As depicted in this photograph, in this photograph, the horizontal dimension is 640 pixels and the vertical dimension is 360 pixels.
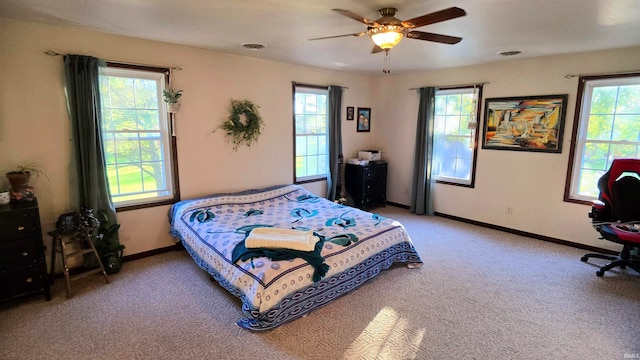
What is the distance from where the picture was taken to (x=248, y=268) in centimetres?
247

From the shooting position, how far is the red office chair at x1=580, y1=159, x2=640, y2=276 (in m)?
3.24

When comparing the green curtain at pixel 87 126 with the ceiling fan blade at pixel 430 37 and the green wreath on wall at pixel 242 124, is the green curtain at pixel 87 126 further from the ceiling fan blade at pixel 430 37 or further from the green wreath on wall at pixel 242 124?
the ceiling fan blade at pixel 430 37

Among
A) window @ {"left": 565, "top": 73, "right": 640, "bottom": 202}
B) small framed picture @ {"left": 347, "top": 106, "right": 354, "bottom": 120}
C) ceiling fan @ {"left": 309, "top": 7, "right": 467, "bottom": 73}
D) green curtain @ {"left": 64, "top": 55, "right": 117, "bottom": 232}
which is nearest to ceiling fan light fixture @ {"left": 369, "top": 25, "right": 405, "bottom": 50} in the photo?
ceiling fan @ {"left": 309, "top": 7, "right": 467, "bottom": 73}

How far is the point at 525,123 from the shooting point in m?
4.24

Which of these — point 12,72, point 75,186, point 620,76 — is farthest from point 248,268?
point 620,76

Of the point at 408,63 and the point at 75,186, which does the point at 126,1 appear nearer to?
the point at 75,186

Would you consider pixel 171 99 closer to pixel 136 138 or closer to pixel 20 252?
pixel 136 138

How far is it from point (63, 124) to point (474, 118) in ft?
16.5

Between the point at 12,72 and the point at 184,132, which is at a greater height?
the point at 12,72

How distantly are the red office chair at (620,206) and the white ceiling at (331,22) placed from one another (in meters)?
1.31

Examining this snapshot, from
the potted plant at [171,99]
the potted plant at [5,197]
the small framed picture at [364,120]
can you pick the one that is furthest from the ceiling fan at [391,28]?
the small framed picture at [364,120]

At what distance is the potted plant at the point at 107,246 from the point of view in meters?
3.18

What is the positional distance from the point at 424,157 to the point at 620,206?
96.2 inches

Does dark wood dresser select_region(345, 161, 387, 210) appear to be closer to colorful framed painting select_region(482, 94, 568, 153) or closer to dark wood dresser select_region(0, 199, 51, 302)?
colorful framed painting select_region(482, 94, 568, 153)
